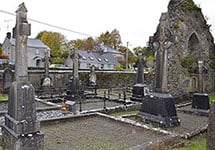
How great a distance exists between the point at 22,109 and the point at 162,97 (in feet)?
17.4

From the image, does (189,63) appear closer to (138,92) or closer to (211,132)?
(138,92)

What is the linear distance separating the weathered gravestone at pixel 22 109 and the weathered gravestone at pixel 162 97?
482 cm

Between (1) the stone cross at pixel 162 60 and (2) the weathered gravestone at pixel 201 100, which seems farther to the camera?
(2) the weathered gravestone at pixel 201 100

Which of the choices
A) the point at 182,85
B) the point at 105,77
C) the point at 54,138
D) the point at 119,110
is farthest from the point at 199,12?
the point at 54,138

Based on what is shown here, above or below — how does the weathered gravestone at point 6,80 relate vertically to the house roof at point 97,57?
below

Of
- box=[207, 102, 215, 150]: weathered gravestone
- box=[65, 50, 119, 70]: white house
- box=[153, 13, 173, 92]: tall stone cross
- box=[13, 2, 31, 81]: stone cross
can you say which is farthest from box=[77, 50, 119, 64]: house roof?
box=[207, 102, 215, 150]: weathered gravestone

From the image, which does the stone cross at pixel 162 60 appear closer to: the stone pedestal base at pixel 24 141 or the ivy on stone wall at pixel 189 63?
the stone pedestal base at pixel 24 141

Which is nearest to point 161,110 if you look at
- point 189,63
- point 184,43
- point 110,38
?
point 189,63

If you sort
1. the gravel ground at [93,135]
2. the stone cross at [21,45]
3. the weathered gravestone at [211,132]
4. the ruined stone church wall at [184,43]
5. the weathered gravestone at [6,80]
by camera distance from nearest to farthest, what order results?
the weathered gravestone at [211,132] → the stone cross at [21,45] → the gravel ground at [93,135] → the weathered gravestone at [6,80] → the ruined stone church wall at [184,43]

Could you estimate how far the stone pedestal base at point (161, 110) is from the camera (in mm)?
8117

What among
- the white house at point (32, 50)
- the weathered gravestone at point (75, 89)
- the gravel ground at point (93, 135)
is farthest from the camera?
the white house at point (32, 50)

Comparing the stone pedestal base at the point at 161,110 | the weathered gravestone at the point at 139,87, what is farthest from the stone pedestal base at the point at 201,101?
the weathered gravestone at the point at 139,87

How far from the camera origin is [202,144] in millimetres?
6223

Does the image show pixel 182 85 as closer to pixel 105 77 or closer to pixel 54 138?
pixel 105 77
